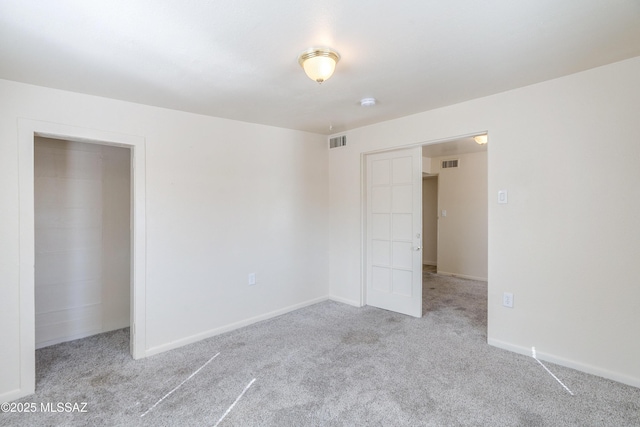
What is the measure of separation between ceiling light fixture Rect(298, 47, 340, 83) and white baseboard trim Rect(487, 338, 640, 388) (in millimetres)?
Answer: 2882

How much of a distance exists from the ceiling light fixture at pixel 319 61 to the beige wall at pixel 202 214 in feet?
5.75

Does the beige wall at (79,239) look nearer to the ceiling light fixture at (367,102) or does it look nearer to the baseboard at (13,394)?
the baseboard at (13,394)

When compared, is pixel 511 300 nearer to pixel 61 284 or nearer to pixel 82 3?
pixel 82 3

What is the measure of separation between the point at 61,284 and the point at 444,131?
439 cm

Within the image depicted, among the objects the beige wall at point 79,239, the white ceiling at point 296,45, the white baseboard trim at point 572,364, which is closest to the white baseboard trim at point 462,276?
the white baseboard trim at point 572,364

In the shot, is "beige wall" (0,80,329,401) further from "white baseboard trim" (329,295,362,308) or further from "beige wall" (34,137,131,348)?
"beige wall" (34,137,131,348)

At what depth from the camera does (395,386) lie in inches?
94.0

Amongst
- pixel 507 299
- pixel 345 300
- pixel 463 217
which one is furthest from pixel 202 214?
pixel 463 217

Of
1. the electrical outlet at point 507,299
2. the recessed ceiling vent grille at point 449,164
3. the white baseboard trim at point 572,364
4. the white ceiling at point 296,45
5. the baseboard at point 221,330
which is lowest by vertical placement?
the baseboard at point 221,330

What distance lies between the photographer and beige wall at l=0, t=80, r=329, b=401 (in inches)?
93.2

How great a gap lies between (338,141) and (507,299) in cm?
280

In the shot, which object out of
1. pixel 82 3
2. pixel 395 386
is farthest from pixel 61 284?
pixel 395 386

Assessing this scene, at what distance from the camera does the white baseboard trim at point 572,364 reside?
92.8 inches

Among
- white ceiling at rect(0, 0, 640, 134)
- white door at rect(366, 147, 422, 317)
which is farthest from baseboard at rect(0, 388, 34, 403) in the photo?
white door at rect(366, 147, 422, 317)
